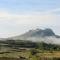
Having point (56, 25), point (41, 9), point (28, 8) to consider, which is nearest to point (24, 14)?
point (28, 8)

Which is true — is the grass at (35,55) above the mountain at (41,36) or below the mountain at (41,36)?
below

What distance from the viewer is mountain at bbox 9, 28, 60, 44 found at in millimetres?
2248

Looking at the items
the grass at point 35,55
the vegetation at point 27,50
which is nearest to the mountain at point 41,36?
the vegetation at point 27,50

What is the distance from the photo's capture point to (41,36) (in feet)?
7.49

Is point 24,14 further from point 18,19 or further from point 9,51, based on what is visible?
point 9,51

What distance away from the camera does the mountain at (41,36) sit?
2248 mm

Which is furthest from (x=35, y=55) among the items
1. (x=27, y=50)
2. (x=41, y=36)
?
(x=41, y=36)

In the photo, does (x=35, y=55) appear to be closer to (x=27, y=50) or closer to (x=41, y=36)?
(x=27, y=50)

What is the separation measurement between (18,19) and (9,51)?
1.47 feet

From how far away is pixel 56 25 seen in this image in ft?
7.63

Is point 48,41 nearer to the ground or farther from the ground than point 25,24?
nearer to the ground

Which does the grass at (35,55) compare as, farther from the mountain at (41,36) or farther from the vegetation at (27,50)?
the mountain at (41,36)

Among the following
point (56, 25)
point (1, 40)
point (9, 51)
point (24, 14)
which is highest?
point (24, 14)

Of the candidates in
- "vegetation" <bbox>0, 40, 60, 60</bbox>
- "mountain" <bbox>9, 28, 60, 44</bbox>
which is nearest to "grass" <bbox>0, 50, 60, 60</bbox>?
"vegetation" <bbox>0, 40, 60, 60</bbox>
